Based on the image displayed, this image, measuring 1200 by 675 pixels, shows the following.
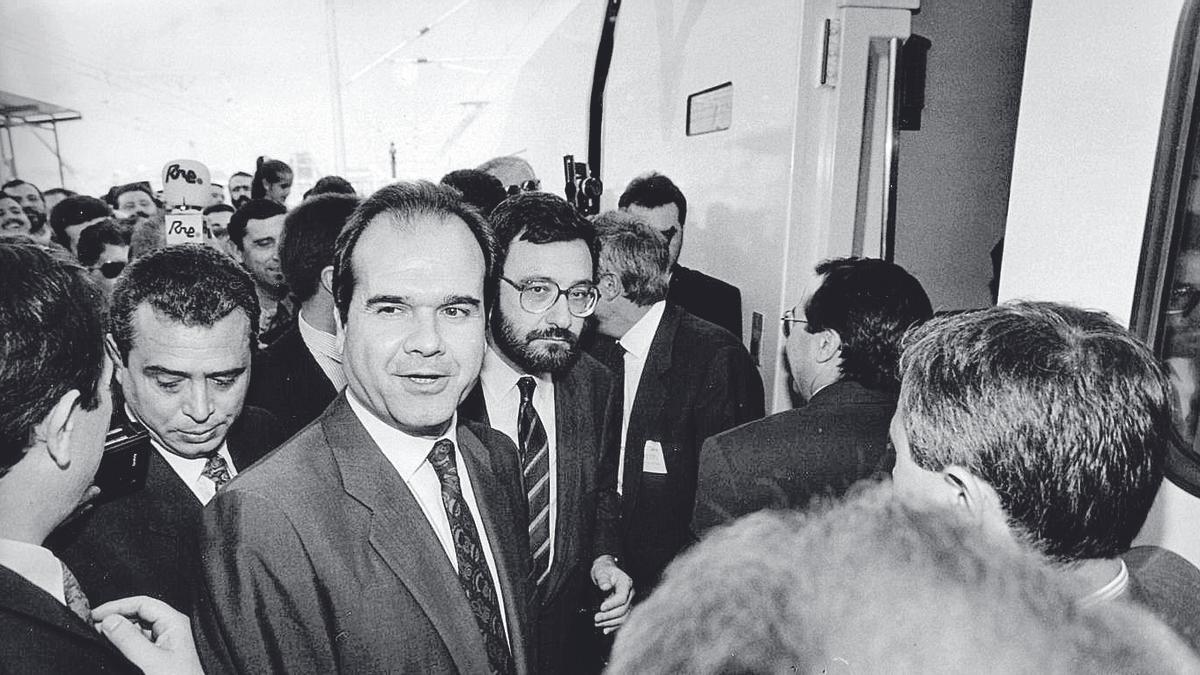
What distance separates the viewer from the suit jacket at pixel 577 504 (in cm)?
191

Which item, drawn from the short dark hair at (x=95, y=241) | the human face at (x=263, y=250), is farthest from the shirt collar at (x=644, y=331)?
the short dark hair at (x=95, y=241)

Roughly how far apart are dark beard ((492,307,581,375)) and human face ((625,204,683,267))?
1.68 meters

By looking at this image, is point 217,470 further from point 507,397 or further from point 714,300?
point 714,300

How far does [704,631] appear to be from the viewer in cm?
42

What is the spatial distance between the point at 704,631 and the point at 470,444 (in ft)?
3.74

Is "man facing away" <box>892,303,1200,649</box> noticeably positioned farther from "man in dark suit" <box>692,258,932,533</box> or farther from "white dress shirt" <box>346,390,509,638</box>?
"white dress shirt" <box>346,390,509,638</box>

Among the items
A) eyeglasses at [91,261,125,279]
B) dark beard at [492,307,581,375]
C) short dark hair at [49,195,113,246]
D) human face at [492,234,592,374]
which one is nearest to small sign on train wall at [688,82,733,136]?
human face at [492,234,592,374]

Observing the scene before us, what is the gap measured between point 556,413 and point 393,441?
79 cm

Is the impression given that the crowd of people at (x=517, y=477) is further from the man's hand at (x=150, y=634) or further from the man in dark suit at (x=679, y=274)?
the man in dark suit at (x=679, y=274)

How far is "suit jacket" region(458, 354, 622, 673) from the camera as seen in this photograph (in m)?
1.91

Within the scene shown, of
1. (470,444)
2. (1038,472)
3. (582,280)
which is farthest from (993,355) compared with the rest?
(582,280)

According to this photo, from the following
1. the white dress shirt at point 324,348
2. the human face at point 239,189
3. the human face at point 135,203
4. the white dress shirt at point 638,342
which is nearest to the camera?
the white dress shirt at point 324,348

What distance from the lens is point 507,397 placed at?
2.10 metres

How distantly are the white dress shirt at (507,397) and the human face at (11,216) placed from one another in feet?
14.3
